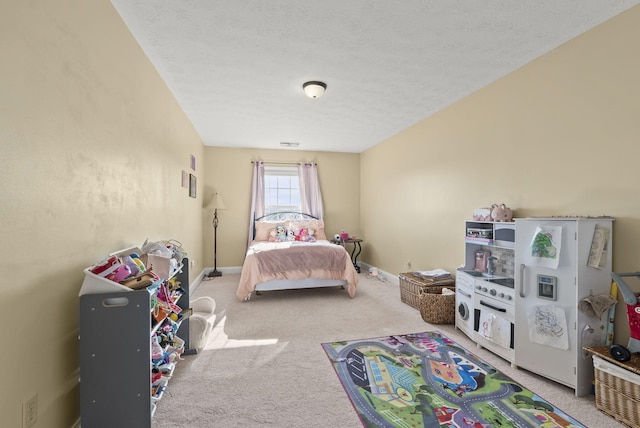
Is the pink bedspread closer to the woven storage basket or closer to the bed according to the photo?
the bed

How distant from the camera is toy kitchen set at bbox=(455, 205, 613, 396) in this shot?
1.95 meters

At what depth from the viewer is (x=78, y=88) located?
5.11 ft

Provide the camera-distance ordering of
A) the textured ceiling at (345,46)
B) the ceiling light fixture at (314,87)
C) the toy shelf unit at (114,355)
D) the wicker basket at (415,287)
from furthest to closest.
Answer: the wicker basket at (415,287)
the ceiling light fixture at (314,87)
the textured ceiling at (345,46)
the toy shelf unit at (114,355)

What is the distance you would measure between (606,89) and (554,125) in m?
0.38

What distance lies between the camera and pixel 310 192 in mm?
6164

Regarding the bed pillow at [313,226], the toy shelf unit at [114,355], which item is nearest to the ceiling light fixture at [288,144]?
the bed pillow at [313,226]

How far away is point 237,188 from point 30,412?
4864mm

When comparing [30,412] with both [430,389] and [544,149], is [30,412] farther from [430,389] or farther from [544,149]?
[544,149]

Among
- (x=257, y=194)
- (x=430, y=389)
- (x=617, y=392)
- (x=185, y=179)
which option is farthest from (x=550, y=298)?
(x=257, y=194)

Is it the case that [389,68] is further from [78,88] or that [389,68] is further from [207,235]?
[207,235]

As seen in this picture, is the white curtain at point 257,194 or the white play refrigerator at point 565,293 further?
the white curtain at point 257,194

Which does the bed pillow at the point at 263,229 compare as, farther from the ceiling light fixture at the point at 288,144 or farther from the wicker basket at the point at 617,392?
the wicker basket at the point at 617,392

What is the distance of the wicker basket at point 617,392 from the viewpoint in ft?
5.34

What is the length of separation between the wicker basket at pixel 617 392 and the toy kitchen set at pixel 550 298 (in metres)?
0.14
